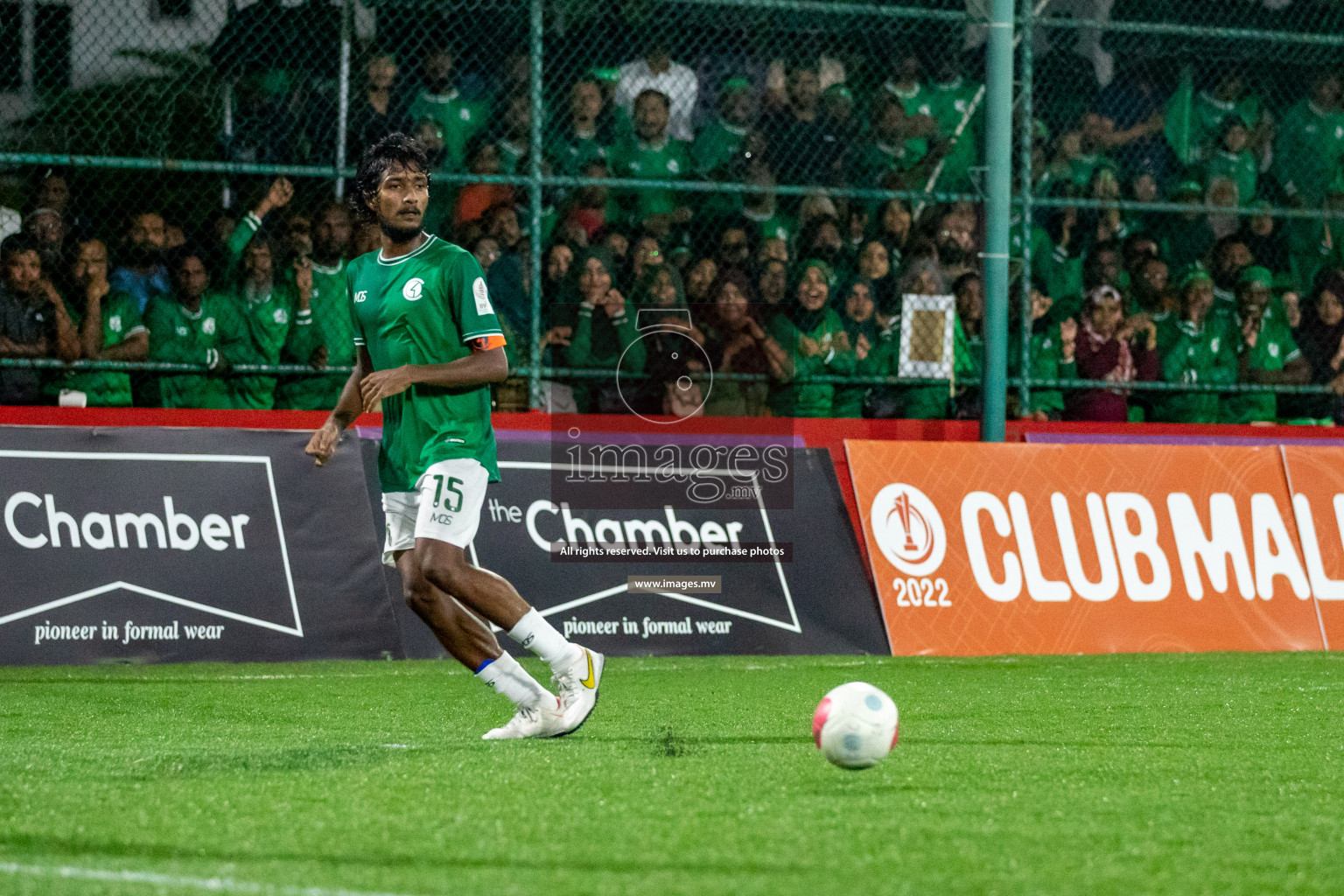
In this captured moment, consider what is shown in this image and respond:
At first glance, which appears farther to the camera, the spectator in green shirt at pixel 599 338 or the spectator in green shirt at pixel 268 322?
the spectator in green shirt at pixel 599 338

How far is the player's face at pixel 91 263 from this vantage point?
11.0m

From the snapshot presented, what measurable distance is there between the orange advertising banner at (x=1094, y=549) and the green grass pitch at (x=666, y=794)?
2.29m

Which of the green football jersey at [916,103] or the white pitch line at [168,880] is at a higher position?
the green football jersey at [916,103]

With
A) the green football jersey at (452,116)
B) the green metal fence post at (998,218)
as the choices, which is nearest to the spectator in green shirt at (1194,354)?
the green metal fence post at (998,218)

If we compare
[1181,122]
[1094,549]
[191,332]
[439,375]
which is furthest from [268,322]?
[1181,122]

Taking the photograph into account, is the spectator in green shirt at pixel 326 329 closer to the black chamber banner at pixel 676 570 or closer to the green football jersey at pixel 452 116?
the black chamber banner at pixel 676 570

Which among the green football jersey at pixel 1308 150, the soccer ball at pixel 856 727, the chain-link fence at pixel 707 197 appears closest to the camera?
the soccer ball at pixel 856 727

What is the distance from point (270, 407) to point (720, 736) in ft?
18.3

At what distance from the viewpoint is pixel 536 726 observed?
6.65m

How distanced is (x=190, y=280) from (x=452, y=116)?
2.22 m

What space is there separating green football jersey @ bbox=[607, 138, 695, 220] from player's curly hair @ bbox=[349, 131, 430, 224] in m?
5.60

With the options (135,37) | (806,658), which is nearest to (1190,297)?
(806,658)

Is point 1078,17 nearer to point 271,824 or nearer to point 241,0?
point 241,0

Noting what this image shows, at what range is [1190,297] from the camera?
13680 mm
